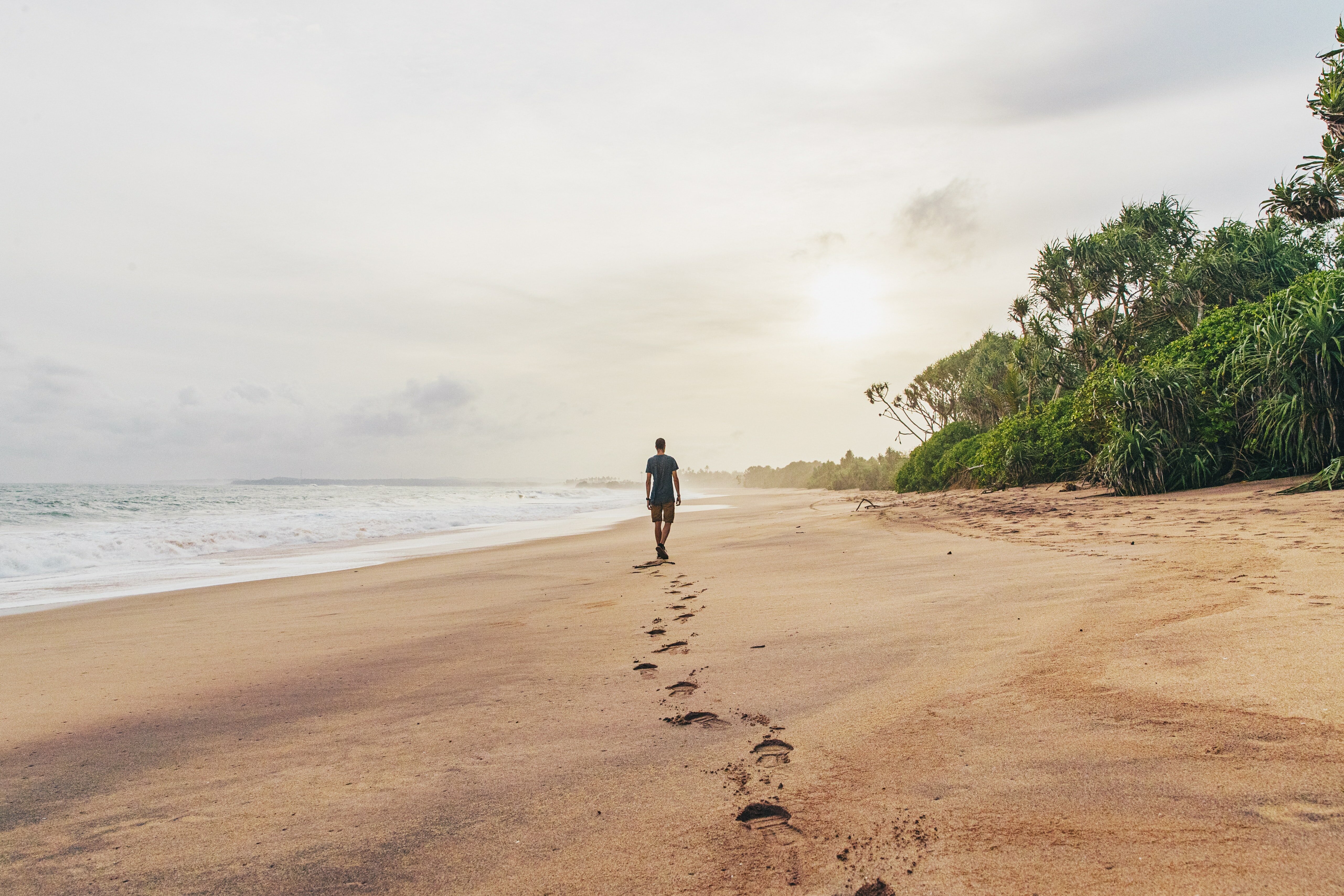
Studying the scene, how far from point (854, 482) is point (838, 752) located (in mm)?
44355

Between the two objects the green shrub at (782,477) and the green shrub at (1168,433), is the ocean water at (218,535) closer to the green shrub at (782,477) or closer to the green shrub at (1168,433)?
the green shrub at (1168,433)

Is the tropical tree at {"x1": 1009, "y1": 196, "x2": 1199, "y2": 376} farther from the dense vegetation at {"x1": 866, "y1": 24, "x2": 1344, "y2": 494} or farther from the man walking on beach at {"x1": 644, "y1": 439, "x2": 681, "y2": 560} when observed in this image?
the man walking on beach at {"x1": 644, "y1": 439, "x2": 681, "y2": 560}

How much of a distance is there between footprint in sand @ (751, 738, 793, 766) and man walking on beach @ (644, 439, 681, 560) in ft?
23.6

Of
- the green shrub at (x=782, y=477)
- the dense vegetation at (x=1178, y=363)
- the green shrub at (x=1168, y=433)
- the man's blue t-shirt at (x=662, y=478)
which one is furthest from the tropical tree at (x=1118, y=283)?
the green shrub at (x=782, y=477)

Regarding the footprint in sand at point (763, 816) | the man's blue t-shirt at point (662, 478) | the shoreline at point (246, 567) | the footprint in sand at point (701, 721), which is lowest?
the shoreline at point (246, 567)

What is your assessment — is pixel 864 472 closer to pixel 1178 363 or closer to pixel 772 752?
pixel 1178 363

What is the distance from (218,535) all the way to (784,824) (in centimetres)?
1751

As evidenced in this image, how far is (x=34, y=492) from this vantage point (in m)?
45.0

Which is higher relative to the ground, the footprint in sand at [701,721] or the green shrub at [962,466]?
the green shrub at [962,466]

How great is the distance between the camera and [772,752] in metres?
2.67

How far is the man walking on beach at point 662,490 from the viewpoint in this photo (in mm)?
10234

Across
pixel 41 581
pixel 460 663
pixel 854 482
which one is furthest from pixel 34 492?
pixel 460 663

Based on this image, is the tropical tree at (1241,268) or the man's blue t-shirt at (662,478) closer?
the man's blue t-shirt at (662,478)

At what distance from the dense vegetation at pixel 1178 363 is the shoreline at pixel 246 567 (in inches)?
465
